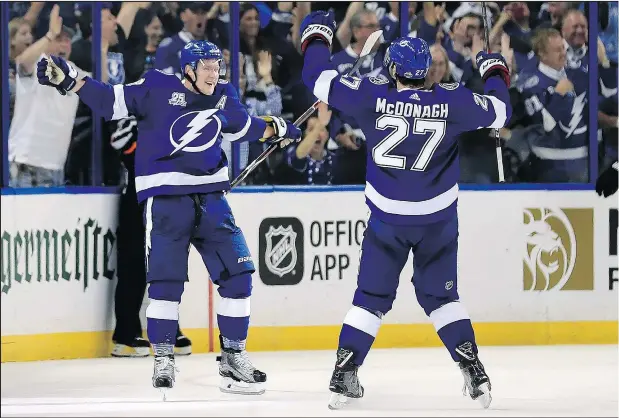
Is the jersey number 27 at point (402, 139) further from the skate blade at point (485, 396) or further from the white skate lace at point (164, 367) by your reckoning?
the white skate lace at point (164, 367)

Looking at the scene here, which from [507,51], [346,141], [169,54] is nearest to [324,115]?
[346,141]

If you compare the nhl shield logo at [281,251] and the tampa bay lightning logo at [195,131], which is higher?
the tampa bay lightning logo at [195,131]

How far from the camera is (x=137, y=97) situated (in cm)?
631

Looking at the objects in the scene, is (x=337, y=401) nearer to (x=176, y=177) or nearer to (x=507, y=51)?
(x=176, y=177)

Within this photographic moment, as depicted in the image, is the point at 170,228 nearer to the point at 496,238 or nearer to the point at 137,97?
the point at 137,97

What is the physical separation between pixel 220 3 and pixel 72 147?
1.07 meters

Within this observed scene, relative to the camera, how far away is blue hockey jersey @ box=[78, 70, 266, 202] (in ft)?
20.7

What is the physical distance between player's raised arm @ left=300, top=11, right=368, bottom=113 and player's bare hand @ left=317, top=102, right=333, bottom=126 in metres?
2.01

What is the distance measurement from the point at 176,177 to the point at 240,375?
0.89m

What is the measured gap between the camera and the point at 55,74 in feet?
20.0

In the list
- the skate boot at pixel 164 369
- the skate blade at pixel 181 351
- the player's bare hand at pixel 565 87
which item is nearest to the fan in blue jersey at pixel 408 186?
the skate boot at pixel 164 369

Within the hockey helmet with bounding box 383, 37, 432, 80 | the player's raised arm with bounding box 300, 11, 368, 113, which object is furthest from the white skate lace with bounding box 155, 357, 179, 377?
the hockey helmet with bounding box 383, 37, 432, 80

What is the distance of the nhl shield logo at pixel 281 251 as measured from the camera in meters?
7.94

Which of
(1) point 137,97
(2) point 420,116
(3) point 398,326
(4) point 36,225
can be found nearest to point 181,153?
(1) point 137,97
